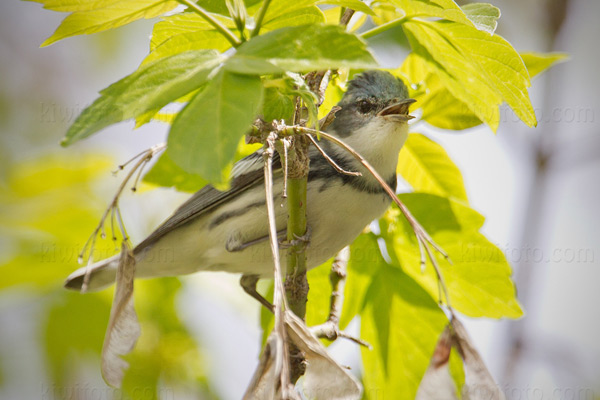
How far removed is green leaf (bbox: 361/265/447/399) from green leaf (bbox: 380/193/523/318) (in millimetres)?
109

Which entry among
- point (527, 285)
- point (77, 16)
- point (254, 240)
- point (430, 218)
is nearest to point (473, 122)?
point (430, 218)

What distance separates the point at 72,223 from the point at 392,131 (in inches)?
58.1

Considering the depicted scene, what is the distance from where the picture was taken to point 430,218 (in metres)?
2.21

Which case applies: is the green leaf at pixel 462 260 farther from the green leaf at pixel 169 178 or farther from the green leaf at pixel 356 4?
the green leaf at pixel 356 4

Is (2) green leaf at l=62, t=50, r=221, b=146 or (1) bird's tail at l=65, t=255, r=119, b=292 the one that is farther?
(1) bird's tail at l=65, t=255, r=119, b=292

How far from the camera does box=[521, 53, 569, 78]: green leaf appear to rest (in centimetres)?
214

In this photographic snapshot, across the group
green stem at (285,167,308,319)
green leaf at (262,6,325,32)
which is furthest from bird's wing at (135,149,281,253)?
green leaf at (262,6,325,32)

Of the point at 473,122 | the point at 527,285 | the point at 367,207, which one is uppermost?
the point at 473,122

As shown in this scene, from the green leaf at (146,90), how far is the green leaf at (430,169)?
1316mm

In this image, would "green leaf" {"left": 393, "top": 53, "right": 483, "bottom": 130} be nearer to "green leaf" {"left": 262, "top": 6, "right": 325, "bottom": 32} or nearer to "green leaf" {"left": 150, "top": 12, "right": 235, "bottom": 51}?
"green leaf" {"left": 262, "top": 6, "right": 325, "bottom": 32}

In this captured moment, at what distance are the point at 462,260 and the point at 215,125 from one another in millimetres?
1318

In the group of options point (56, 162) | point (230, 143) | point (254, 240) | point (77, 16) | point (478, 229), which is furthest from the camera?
point (56, 162)

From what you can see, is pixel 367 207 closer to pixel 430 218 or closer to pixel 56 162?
pixel 430 218

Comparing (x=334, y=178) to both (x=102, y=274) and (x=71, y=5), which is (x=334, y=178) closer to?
(x=102, y=274)
